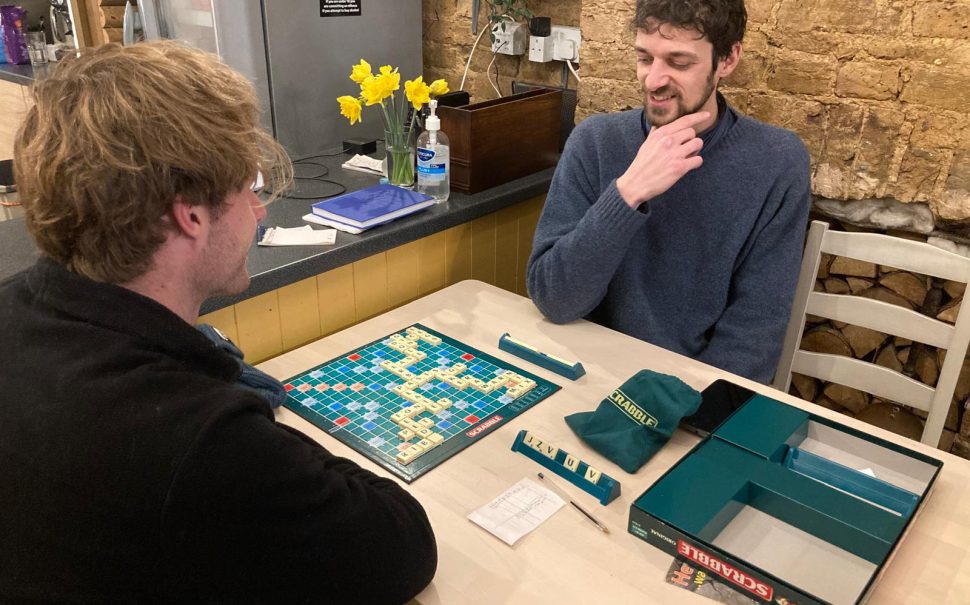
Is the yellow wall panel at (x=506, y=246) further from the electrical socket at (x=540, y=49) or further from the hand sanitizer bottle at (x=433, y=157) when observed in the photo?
the electrical socket at (x=540, y=49)

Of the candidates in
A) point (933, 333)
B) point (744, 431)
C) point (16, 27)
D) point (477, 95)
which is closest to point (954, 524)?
point (744, 431)

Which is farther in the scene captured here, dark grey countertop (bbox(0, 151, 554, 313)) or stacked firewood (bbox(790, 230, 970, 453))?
stacked firewood (bbox(790, 230, 970, 453))

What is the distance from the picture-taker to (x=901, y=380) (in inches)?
63.3

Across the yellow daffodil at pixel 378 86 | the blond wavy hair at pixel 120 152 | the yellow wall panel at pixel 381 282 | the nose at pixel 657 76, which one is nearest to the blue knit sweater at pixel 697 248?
the nose at pixel 657 76

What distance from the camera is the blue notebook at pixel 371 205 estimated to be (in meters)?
1.65

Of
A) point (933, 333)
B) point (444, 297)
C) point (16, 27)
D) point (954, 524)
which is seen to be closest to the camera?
point (954, 524)

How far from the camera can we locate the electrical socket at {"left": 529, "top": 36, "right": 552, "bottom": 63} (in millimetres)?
2383

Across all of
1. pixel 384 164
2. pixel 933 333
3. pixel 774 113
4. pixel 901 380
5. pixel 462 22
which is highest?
A: pixel 462 22

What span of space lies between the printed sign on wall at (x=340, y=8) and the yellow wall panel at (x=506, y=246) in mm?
890

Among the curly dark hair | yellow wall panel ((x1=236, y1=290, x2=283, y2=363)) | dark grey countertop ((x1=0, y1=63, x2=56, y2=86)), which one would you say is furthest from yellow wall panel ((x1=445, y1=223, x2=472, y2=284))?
dark grey countertop ((x1=0, y1=63, x2=56, y2=86))

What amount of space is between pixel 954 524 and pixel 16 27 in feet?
14.0

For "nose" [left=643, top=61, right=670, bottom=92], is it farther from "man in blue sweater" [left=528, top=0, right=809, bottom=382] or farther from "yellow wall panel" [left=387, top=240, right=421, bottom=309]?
"yellow wall panel" [left=387, top=240, right=421, bottom=309]

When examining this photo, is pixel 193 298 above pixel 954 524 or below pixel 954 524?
above

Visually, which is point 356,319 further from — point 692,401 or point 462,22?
point 462,22
